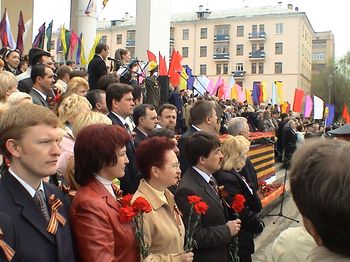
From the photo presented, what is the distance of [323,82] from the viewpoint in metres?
65.2

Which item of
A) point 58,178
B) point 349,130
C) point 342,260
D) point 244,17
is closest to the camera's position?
point 342,260

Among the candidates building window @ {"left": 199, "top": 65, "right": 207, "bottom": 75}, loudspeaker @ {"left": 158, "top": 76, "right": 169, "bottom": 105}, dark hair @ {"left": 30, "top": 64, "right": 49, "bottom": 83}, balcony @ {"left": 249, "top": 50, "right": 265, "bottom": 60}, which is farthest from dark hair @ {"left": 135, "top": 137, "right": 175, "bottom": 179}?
building window @ {"left": 199, "top": 65, "right": 207, "bottom": 75}

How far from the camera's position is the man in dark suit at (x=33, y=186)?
2141 mm

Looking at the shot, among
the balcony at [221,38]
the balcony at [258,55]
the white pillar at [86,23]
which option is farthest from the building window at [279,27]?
the white pillar at [86,23]

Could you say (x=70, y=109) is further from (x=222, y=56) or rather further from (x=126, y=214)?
(x=222, y=56)

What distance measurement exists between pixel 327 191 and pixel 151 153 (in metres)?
1.89

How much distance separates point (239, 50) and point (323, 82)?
14276 millimetres

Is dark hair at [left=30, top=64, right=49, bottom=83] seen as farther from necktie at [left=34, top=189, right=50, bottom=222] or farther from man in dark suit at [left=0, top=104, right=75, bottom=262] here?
necktie at [left=34, top=189, right=50, bottom=222]

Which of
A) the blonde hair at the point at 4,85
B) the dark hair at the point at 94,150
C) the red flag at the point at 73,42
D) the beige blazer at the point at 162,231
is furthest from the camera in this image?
the red flag at the point at 73,42

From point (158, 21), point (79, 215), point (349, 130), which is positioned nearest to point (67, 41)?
point (158, 21)

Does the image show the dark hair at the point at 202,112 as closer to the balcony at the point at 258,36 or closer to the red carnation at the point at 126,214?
the red carnation at the point at 126,214

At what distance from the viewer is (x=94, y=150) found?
2670 millimetres

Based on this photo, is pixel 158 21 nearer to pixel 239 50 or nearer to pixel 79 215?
pixel 79 215

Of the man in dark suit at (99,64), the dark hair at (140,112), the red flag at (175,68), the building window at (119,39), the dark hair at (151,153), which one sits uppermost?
the building window at (119,39)
